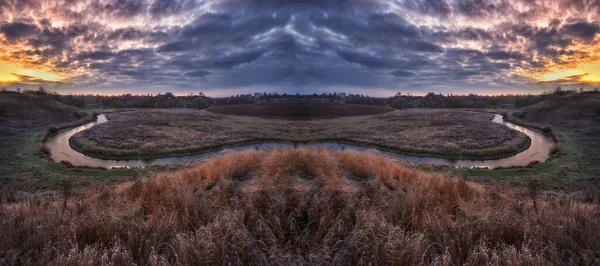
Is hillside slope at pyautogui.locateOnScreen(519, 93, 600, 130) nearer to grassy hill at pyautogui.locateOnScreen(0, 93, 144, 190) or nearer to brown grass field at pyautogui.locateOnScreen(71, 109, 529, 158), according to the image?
brown grass field at pyautogui.locateOnScreen(71, 109, 529, 158)

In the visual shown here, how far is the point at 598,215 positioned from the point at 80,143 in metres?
53.8

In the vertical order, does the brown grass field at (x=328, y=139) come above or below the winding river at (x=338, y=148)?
above

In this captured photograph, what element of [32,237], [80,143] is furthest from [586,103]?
[80,143]

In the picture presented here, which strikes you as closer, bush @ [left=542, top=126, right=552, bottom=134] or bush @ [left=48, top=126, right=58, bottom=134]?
bush @ [left=48, top=126, right=58, bottom=134]

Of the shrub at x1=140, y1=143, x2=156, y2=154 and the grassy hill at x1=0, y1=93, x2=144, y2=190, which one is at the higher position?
the grassy hill at x1=0, y1=93, x2=144, y2=190

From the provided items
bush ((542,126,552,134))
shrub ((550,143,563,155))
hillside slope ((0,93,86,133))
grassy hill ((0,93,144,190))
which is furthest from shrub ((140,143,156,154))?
bush ((542,126,552,134))

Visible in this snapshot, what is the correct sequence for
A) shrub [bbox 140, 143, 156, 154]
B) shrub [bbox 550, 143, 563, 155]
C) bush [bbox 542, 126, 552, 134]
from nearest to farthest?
1. shrub [bbox 550, 143, 563, 155]
2. shrub [bbox 140, 143, 156, 154]
3. bush [bbox 542, 126, 552, 134]

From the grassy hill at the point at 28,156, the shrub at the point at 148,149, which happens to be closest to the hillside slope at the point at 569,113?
the shrub at the point at 148,149

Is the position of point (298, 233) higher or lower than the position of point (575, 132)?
higher

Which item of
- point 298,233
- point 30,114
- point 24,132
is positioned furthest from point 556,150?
Answer: point 30,114

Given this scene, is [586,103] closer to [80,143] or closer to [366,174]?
[366,174]

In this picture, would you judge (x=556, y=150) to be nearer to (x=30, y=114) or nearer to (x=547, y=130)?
(x=547, y=130)

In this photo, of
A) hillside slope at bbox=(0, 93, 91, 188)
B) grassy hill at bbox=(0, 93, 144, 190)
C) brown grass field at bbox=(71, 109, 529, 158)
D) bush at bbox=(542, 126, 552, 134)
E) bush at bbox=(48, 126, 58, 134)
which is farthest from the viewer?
bush at bbox=(542, 126, 552, 134)

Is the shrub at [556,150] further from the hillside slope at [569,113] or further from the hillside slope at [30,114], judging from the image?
the hillside slope at [30,114]
